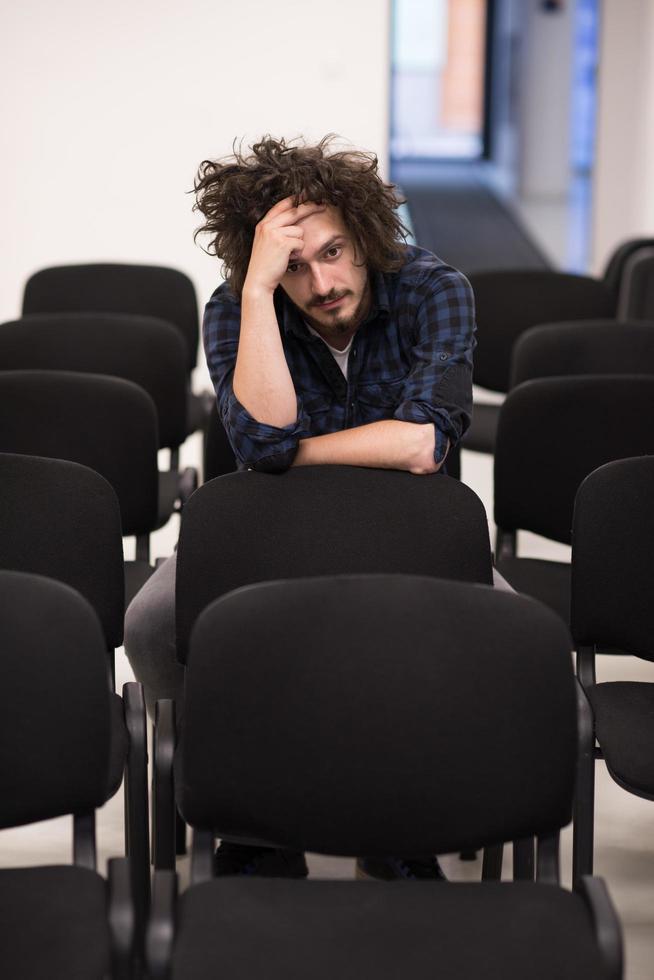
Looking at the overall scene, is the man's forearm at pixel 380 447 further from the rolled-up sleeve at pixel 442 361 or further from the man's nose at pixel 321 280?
the man's nose at pixel 321 280

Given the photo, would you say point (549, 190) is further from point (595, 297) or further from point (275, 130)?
point (595, 297)

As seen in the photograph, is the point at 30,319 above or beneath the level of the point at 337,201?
beneath

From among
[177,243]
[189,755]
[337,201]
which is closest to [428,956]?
[189,755]

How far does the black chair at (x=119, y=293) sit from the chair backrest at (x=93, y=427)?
52.8 inches

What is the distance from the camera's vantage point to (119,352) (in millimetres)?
3533

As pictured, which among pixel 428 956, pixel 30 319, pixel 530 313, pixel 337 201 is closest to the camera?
pixel 428 956

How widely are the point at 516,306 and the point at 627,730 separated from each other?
91.3 inches

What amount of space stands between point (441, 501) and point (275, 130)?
431 centimetres

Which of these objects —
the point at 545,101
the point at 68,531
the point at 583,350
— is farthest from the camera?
the point at 545,101

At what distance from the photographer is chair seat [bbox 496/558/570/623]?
269 centimetres

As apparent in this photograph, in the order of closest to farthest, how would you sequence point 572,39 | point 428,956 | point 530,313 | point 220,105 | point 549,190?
point 428,956 < point 530,313 < point 220,105 < point 572,39 < point 549,190

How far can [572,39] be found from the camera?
1088cm

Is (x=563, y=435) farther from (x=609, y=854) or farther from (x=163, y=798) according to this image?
(x=163, y=798)

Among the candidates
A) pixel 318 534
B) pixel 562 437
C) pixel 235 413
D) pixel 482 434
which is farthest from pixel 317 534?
pixel 482 434
